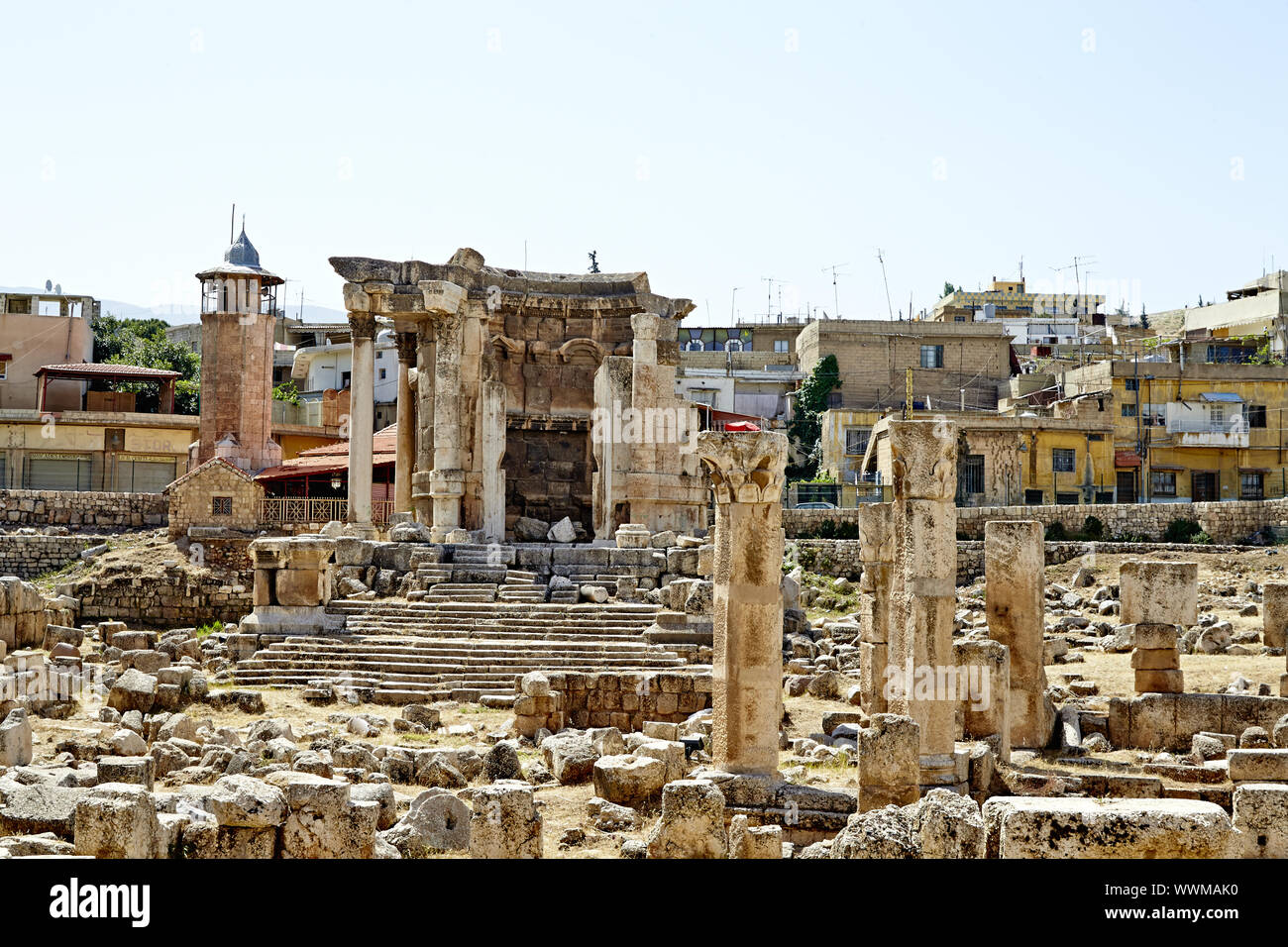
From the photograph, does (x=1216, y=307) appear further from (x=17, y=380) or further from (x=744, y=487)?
(x=744, y=487)

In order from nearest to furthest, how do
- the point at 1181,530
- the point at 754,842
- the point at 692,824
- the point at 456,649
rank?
1. the point at 692,824
2. the point at 754,842
3. the point at 456,649
4. the point at 1181,530

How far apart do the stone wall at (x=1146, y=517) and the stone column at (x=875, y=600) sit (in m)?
19.4

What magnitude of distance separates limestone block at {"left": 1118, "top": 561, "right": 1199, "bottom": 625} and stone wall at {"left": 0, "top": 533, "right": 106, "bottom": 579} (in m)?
27.7

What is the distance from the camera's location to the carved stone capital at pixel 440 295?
26.5 meters

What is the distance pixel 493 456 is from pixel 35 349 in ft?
111

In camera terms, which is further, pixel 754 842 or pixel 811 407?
pixel 811 407

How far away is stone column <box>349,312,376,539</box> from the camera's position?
27.5 metres

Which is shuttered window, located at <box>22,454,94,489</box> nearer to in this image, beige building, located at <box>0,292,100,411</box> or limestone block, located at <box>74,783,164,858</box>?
beige building, located at <box>0,292,100,411</box>

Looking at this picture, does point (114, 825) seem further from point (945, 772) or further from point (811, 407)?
point (811, 407)

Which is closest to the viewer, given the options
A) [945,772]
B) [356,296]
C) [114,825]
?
[114,825]

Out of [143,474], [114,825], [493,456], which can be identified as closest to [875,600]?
[114,825]

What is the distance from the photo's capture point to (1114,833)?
24.2 feet

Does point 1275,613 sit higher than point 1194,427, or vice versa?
point 1194,427

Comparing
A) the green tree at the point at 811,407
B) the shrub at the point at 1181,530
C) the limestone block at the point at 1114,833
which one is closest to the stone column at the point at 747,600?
the limestone block at the point at 1114,833
